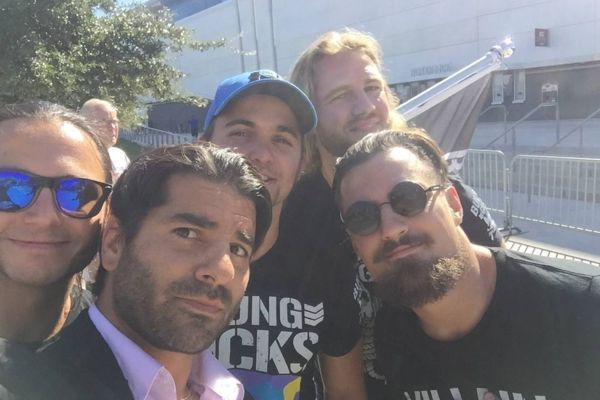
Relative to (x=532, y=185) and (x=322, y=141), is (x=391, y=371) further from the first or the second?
(x=532, y=185)

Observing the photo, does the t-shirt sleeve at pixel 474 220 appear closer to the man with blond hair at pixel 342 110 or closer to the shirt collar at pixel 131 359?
the man with blond hair at pixel 342 110

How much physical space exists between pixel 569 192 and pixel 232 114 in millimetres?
6606

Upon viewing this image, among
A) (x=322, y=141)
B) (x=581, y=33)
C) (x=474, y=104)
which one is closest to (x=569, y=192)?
(x=474, y=104)

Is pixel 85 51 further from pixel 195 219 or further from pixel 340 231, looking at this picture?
pixel 195 219

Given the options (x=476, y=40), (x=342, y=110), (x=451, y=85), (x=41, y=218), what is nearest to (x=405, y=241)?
(x=41, y=218)

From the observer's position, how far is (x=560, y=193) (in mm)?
7684

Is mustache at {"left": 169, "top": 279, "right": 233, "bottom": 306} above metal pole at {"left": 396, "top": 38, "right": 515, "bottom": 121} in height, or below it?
below

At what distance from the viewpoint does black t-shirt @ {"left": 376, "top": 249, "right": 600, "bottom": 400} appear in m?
1.79

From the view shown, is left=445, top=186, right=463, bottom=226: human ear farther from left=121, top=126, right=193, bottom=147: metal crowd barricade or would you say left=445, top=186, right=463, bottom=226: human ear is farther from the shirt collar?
left=121, top=126, right=193, bottom=147: metal crowd barricade

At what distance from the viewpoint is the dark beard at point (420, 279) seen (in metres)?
1.92

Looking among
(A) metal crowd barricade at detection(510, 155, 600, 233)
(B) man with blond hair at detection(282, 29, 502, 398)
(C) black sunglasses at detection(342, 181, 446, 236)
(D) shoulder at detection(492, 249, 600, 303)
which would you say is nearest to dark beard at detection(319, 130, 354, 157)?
(B) man with blond hair at detection(282, 29, 502, 398)

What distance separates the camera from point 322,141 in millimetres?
3201

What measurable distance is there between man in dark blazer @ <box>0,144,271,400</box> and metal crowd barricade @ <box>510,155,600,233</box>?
6662 mm

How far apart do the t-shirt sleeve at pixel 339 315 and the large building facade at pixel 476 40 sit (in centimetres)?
1328
